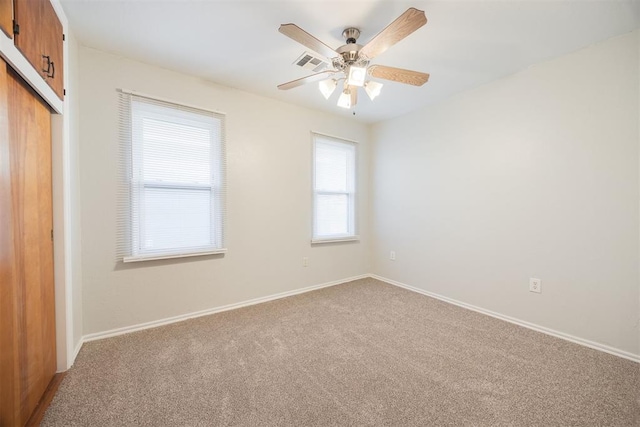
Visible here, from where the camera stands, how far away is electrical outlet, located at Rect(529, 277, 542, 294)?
2.38 m

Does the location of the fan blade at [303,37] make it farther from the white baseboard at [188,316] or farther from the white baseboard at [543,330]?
the white baseboard at [543,330]

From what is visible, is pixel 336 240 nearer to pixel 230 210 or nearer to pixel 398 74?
pixel 230 210

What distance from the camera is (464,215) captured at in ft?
9.66

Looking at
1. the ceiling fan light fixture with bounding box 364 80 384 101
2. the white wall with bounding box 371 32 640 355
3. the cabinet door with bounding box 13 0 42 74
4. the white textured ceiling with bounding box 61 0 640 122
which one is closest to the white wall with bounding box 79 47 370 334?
the white textured ceiling with bounding box 61 0 640 122

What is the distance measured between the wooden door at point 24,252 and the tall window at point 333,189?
2.54 m

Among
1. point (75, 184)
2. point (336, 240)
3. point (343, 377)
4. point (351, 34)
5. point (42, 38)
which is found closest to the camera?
point (42, 38)

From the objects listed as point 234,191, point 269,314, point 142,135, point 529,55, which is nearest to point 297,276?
point 269,314

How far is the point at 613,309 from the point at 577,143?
4.48 feet

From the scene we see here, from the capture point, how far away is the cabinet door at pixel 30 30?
1182mm

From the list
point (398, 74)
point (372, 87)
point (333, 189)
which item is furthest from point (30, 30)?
point (333, 189)

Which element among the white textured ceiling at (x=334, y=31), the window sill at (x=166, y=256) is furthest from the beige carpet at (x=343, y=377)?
the white textured ceiling at (x=334, y=31)

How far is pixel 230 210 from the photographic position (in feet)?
9.36

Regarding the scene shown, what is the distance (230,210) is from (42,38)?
1804 mm

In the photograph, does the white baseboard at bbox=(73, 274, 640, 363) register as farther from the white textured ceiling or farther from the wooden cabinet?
the white textured ceiling
